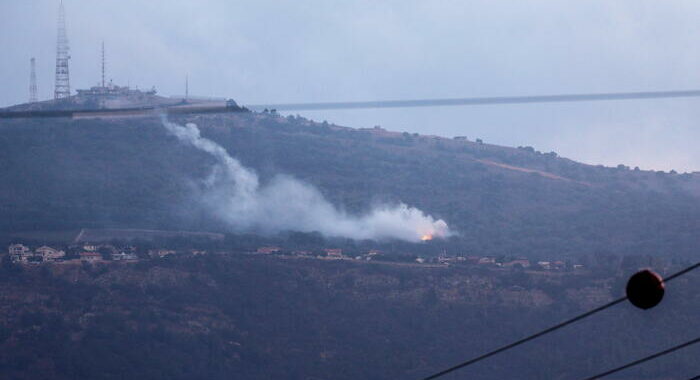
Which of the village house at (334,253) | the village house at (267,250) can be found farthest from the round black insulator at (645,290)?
the village house at (334,253)

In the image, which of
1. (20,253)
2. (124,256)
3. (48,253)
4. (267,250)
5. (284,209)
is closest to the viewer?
(20,253)

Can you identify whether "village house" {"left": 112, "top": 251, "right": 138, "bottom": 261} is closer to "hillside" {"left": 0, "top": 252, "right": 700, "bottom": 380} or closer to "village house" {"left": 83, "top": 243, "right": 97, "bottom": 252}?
"village house" {"left": 83, "top": 243, "right": 97, "bottom": 252}

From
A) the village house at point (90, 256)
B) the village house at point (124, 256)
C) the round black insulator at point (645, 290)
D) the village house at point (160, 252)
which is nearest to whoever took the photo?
the round black insulator at point (645, 290)

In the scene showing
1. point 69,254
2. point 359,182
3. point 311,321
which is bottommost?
point 311,321

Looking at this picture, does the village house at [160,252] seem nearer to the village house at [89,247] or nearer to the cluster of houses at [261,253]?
the cluster of houses at [261,253]

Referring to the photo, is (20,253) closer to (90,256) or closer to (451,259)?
(90,256)

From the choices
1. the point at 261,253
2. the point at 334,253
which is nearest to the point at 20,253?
the point at 261,253
